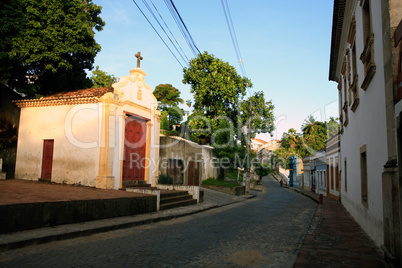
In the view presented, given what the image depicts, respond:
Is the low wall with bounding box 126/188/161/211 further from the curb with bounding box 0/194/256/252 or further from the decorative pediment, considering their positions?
the decorative pediment

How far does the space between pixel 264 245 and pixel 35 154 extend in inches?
481

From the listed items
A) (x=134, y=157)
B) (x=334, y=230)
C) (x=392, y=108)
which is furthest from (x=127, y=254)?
(x=134, y=157)

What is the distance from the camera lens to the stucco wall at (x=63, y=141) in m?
13.4

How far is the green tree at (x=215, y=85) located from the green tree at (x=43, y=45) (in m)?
13.5

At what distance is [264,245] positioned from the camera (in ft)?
21.7

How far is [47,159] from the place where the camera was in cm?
1444

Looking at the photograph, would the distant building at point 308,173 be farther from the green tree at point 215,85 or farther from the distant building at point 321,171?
the green tree at point 215,85

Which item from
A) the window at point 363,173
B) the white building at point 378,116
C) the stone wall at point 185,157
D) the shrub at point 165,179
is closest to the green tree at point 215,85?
the stone wall at point 185,157

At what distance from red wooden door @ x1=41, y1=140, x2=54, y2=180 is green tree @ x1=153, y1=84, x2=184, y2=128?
27355 millimetres

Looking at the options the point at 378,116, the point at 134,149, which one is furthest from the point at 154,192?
the point at 378,116

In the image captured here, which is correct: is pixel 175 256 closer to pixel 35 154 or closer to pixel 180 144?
pixel 35 154

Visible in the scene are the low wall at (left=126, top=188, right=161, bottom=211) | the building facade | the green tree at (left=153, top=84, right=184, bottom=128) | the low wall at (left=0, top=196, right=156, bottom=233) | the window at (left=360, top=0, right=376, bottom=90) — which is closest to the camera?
the low wall at (left=0, top=196, right=156, bottom=233)

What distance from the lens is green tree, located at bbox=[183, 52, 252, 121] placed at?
29.9 meters

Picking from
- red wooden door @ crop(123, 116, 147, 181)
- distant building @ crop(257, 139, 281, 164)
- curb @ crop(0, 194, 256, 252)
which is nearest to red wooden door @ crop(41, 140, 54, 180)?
red wooden door @ crop(123, 116, 147, 181)
